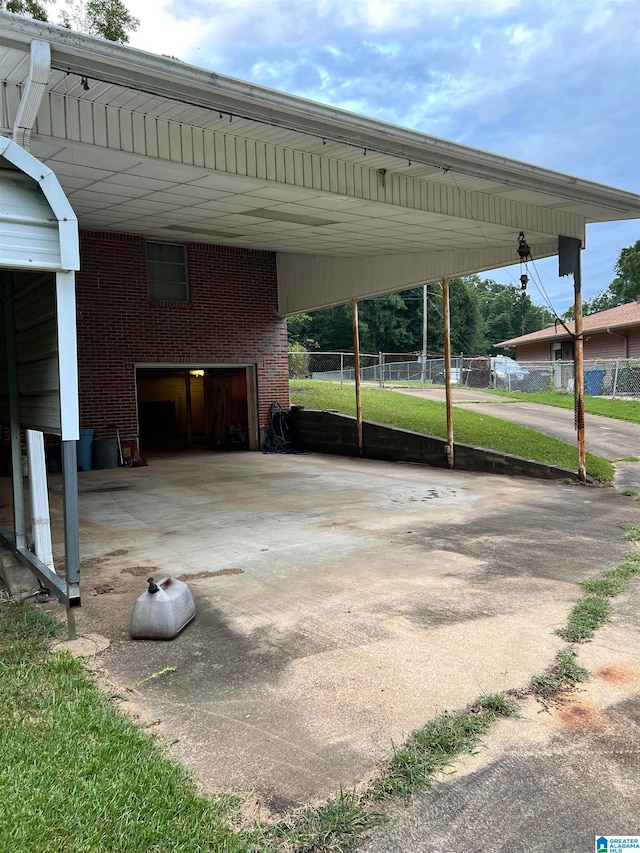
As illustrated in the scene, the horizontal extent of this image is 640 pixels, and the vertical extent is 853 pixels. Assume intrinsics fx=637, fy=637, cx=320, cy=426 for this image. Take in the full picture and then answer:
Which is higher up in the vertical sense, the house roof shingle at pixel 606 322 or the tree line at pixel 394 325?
the tree line at pixel 394 325

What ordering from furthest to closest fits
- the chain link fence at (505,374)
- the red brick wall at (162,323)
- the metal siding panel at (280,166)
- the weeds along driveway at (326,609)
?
the chain link fence at (505,374) < the red brick wall at (162,323) < the metal siding panel at (280,166) < the weeds along driveway at (326,609)

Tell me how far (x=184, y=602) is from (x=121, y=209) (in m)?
6.82

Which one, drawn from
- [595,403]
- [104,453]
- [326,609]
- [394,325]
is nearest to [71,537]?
[326,609]

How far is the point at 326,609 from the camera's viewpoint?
4.38 meters

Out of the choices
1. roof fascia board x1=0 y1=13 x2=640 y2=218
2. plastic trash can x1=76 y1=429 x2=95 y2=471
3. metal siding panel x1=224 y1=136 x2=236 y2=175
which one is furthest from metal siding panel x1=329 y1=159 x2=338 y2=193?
plastic trash can x1=76 y1=429 x2=95 y2=471

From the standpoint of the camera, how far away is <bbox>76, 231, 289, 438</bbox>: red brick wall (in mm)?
12555

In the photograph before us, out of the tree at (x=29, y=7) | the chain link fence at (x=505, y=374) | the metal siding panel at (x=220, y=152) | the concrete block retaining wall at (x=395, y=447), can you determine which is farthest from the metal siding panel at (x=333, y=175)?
the tree at (x=29, y=7)

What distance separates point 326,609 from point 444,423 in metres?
10.1

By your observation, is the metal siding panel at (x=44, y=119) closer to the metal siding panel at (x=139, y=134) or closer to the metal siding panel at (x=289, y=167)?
the metal siding panel at (x=139, y=134)

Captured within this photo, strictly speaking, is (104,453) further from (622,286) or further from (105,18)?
(622,286)

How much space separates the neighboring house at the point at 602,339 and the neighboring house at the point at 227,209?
45.2 ft

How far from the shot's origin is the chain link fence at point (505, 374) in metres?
22.9

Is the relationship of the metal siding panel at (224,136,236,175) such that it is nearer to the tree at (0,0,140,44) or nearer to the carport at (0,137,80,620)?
the carport at (0,137,80,620)

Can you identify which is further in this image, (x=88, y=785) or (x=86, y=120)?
(x=86, y=120)
